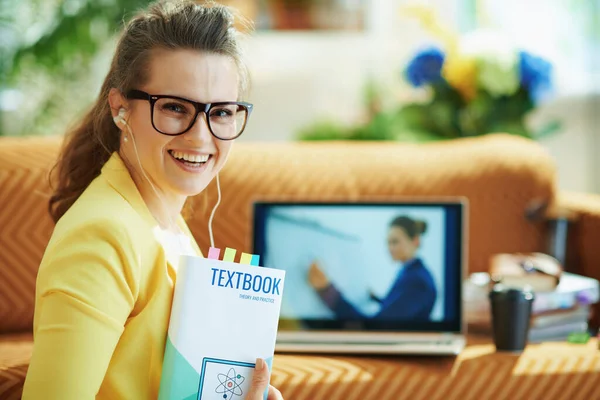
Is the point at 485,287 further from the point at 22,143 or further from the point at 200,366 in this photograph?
the point at 22,143

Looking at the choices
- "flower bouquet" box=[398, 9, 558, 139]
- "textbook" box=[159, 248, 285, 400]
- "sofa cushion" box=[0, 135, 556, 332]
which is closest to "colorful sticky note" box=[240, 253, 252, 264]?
"textbook" box=[159, 248, 285, 400]

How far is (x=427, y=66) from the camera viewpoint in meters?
2.67

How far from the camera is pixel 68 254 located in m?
0.91

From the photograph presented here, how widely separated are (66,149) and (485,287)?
1105mm

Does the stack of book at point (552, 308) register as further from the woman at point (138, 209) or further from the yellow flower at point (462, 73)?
the woman at point (138, 209)

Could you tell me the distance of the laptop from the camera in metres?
1.83

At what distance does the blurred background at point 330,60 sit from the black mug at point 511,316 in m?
1.26

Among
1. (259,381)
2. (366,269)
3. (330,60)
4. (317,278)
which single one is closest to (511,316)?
(366,269)

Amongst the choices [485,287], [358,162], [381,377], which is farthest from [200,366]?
[358,162]

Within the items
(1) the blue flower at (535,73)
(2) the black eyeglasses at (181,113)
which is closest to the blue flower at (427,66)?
(1) the blue flower at (535,73)

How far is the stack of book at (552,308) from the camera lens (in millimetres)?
1906

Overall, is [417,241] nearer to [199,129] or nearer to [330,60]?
[199,129]

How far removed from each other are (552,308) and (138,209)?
3.96 feet

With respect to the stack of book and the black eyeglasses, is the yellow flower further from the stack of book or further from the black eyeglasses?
the black eyeglasses
